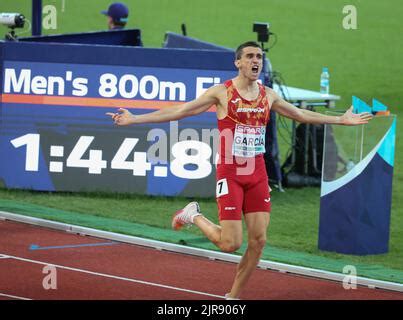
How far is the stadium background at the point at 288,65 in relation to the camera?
1246 centimetres

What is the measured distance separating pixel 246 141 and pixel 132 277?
202cm

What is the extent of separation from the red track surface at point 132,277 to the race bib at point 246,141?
4.68ft

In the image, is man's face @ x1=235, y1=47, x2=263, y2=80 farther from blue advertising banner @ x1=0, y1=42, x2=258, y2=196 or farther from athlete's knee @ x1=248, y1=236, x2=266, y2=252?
blue advertising banner @ x1=0, y1=42, x2=258, y2=196

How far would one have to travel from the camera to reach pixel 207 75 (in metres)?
13.8

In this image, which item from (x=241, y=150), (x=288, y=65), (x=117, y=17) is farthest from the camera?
(x=288, y=65)

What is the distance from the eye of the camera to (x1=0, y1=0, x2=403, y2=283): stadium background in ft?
40.9

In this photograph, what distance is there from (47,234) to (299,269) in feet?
9.60

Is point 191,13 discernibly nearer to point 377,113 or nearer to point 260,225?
point 377,113

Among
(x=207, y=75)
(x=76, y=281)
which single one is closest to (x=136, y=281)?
(x=76, y=281)

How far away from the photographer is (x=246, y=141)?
915 cm
